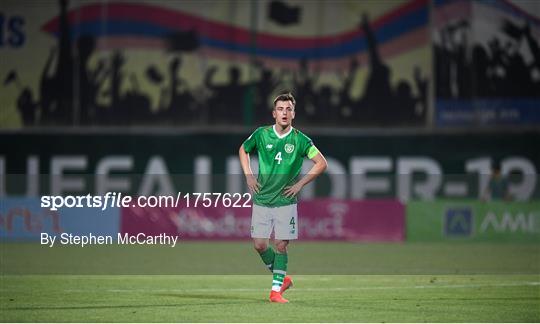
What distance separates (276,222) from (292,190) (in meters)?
0.40

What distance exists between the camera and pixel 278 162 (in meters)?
12.8

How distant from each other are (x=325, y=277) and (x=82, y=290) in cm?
421

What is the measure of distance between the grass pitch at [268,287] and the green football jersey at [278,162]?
118 centimetres

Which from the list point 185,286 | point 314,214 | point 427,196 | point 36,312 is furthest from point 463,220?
point 36,312

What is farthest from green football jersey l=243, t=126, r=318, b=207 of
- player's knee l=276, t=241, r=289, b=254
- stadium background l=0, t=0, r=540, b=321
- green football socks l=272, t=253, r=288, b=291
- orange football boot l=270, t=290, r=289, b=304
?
stadium background l=0, t=0, r=540, b=321

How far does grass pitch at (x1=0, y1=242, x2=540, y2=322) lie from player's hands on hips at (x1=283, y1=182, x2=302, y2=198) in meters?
1.22

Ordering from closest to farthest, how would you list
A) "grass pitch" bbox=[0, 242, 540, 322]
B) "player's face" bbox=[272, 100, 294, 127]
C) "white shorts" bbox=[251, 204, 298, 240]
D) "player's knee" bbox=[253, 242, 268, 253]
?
"grass pitch" bbox=[0, 242, 540, 322] < "player's face" bbox=[272, 100, 294, 127] < "white shorts" bbox=[251, 204, 298, 240] < "player's knee" bbox=[253, 242, 268, 253]

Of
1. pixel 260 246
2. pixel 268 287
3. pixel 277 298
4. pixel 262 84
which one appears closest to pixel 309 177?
pixel 260 246

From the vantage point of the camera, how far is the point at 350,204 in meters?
29.3

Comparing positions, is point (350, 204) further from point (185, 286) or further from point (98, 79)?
point (185, 286)

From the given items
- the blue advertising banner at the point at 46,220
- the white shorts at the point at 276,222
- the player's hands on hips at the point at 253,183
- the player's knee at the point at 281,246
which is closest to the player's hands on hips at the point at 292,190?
the white shorts at the point at 276,222

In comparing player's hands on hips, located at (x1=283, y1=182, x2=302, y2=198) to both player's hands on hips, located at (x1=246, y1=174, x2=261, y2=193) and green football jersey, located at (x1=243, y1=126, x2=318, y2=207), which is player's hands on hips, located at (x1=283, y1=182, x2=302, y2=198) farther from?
player's hands on hips, located at (x1=246, y1=174, x2=261, y2=193)

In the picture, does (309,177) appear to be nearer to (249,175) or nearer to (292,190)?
(292,190)

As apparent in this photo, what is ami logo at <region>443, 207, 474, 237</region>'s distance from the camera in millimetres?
28797
